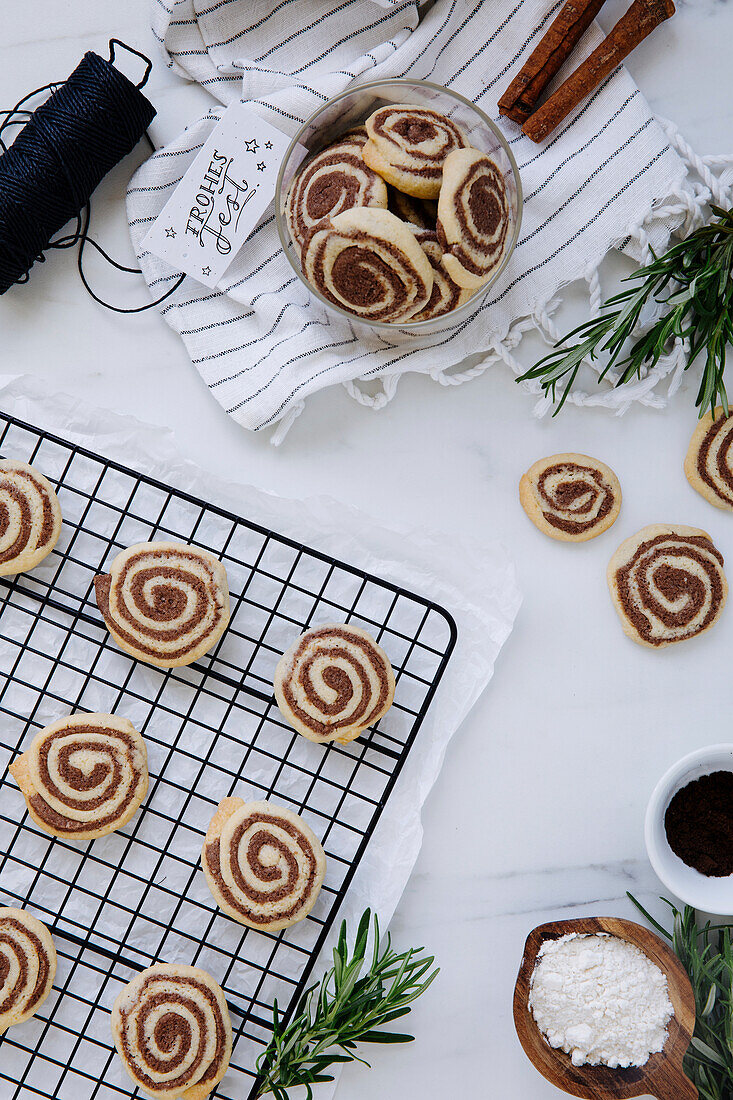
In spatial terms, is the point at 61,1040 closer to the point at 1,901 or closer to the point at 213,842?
the point at 1,901

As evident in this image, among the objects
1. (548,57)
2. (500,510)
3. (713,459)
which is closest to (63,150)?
→ (548,57)

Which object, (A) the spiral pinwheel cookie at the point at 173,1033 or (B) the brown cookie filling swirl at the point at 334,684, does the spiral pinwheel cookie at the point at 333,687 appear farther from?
(A) the spiral pinwheel cookie at the point at 173,1033

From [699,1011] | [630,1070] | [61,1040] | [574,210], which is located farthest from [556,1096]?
[574,210]

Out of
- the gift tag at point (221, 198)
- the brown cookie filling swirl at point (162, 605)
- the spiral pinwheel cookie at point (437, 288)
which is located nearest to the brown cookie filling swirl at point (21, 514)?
the brown cookie filling swirl at point (162, 605)

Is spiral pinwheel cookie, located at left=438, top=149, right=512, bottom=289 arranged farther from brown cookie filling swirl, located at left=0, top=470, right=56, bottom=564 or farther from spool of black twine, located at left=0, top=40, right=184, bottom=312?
brown cookie filling swirl, located at left=0, top=470, right=56, bottom=564

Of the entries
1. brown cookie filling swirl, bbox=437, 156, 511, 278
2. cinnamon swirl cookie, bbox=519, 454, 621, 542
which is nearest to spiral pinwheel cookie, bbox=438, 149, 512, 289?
brown cookie filling swirl, bbox=437, 156, 511, 278

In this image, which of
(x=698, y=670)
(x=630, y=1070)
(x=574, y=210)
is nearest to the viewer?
(x=630, y=1070)

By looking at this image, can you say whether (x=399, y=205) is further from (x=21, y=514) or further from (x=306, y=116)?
(x=21, y=514)
